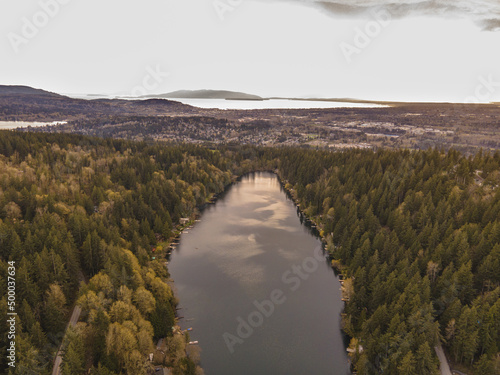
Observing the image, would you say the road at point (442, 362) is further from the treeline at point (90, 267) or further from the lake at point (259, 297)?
the treeline at point (90, 267)

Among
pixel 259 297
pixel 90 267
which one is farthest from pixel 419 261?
pixel 90 267

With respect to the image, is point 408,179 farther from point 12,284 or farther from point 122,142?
point 122,142

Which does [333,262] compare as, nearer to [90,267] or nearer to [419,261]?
[419,261]

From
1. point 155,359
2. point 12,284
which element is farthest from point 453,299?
point 12,284

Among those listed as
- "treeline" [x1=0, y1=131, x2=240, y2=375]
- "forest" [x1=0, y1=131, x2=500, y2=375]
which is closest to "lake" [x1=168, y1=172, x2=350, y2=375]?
"forest" [x1=0, y1=131, x2=500, y2=375]

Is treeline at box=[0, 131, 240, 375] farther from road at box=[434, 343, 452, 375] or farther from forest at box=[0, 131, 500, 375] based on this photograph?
road at box=[434, 343, 452, 375]
